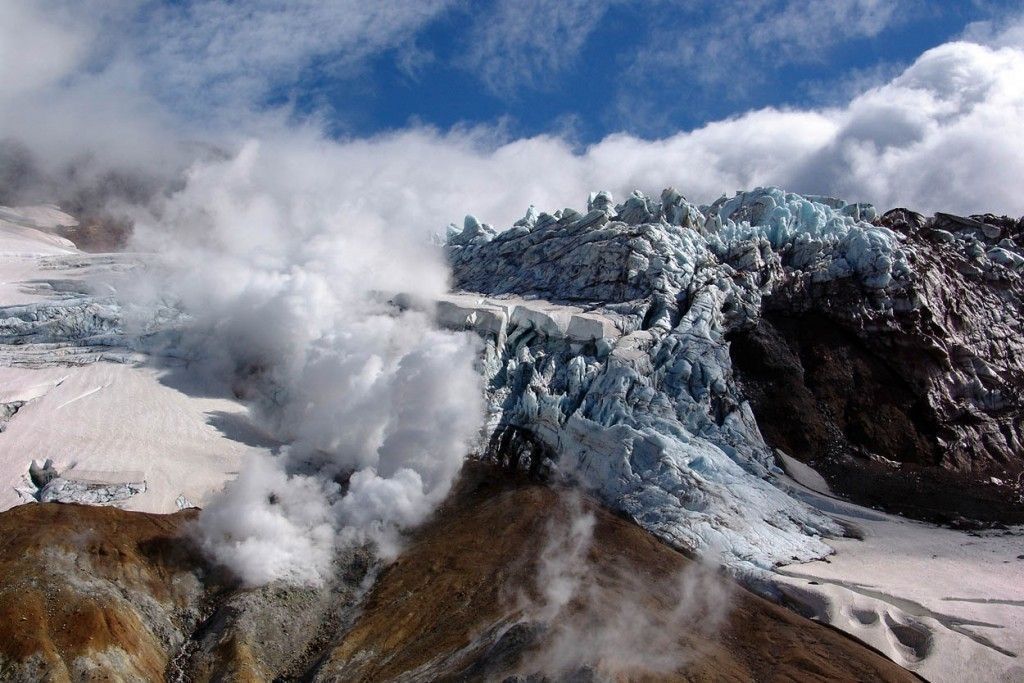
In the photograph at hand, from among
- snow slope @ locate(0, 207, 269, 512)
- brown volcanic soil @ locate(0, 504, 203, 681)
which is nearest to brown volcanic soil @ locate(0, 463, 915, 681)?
brown volcanic soil @ locate(0, 504, 203, 681)

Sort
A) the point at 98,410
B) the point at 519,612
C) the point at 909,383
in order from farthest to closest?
the point at 909,383
the point at 98,410
the point at 519,612

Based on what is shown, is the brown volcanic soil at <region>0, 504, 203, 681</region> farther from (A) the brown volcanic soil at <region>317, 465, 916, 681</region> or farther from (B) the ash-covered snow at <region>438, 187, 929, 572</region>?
(B) the ash-covered snow at <region>438, 187, 929, 572</region>

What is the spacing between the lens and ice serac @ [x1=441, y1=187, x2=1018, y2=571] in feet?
211

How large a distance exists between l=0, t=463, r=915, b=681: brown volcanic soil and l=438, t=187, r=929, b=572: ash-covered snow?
20.4 ft

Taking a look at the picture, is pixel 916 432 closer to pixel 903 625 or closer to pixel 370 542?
pixel 903 625

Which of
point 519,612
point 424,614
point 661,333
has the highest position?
point 661,333

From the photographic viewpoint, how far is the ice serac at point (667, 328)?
64.4 m

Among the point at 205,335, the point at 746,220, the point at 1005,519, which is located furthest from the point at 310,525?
the point at 746,220

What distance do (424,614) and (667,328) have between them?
43021 millimetres

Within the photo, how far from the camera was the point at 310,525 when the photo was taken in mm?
64375

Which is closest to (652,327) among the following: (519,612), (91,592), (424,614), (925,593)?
(925,593)

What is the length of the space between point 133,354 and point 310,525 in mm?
39489

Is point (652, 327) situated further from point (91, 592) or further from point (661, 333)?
point (91, 592)

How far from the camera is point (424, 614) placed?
179 feet
